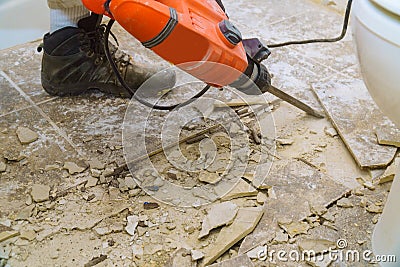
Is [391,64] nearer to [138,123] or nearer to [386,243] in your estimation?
[386,243]

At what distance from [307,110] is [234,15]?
2.02 ft

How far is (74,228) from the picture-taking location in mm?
1037

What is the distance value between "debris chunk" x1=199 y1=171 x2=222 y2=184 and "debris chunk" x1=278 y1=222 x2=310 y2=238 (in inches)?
7.3

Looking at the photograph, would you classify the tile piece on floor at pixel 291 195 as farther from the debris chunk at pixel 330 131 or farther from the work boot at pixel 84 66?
the work boot at pixel 84 66

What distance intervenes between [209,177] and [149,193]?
0.14 meters

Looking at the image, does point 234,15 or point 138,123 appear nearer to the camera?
point 138,123

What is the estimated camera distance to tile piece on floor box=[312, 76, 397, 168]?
3.98 ft

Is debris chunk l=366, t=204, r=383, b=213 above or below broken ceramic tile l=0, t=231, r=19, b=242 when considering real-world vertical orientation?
above

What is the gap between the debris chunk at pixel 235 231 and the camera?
98cm

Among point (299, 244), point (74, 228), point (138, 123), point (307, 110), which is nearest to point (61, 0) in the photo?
point (138, 123)

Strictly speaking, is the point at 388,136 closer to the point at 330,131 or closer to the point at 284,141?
the point at 330,131

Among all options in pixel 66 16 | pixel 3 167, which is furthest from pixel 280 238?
pixel 66 16

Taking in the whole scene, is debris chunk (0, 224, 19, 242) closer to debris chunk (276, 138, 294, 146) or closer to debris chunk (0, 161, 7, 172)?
debris chunk (0, 161, 7, 172)

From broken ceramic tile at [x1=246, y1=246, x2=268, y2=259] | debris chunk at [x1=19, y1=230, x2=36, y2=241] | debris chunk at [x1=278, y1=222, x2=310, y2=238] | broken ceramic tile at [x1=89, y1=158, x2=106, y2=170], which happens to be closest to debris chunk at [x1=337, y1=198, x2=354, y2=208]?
debris chunk at [x1=278, y1=222, x2=310, y2=238]
